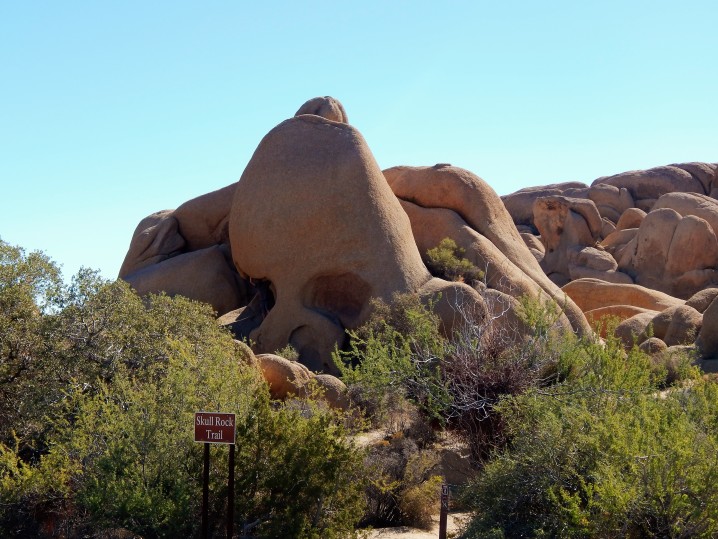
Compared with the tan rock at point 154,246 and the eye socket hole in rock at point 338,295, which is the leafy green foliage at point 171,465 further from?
the tan rock at point 154,246

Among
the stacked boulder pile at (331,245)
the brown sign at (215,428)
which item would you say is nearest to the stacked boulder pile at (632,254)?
the stacked boulder pile at (331,245)

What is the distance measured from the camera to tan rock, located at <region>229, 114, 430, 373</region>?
2348cm

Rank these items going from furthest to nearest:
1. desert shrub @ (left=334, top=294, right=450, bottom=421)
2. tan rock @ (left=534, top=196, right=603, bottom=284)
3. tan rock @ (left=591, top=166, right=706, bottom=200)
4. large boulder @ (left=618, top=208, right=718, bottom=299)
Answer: tan rock @ (left=591, top=166, right=706, bottom=200), tan rock @ (left=534, top=196, right=603, bottom=284), large boulder @ (left=618, top=208, right=718, bottom=299), desert shrub @ (left=334, top=294, right=450, bottom=421)

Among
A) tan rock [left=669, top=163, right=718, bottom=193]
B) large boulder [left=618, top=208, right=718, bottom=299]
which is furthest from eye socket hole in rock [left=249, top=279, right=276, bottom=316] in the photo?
tan rock [left=669, top=163, right=718, bottom=193]

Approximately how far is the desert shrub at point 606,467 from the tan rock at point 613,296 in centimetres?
2062

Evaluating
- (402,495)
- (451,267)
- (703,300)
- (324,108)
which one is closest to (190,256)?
(324,108)

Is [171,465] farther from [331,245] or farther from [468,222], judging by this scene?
[468,222]

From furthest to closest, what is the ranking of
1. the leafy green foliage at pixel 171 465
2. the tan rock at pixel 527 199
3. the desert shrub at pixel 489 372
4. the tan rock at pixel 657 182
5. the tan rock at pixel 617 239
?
the tan rock at pixel 527 199
the tan rock at pixel 657 182
the tan rock at pixel 617 239
the desert shrub at pixel 489 372
the leafy green foliage at pixel 171 465

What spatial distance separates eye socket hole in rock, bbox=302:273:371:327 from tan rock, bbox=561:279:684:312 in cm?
1044

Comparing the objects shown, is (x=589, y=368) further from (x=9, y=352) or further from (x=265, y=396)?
(x=9, y=352)

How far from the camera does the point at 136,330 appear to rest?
13.0m

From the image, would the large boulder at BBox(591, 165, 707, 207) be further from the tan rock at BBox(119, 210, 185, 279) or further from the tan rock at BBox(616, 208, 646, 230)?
the tan rock at BBox(119, 210, 185, 279)

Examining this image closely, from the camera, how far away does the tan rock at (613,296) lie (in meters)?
31.5

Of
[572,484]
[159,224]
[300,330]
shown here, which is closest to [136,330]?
A: [572,484]
